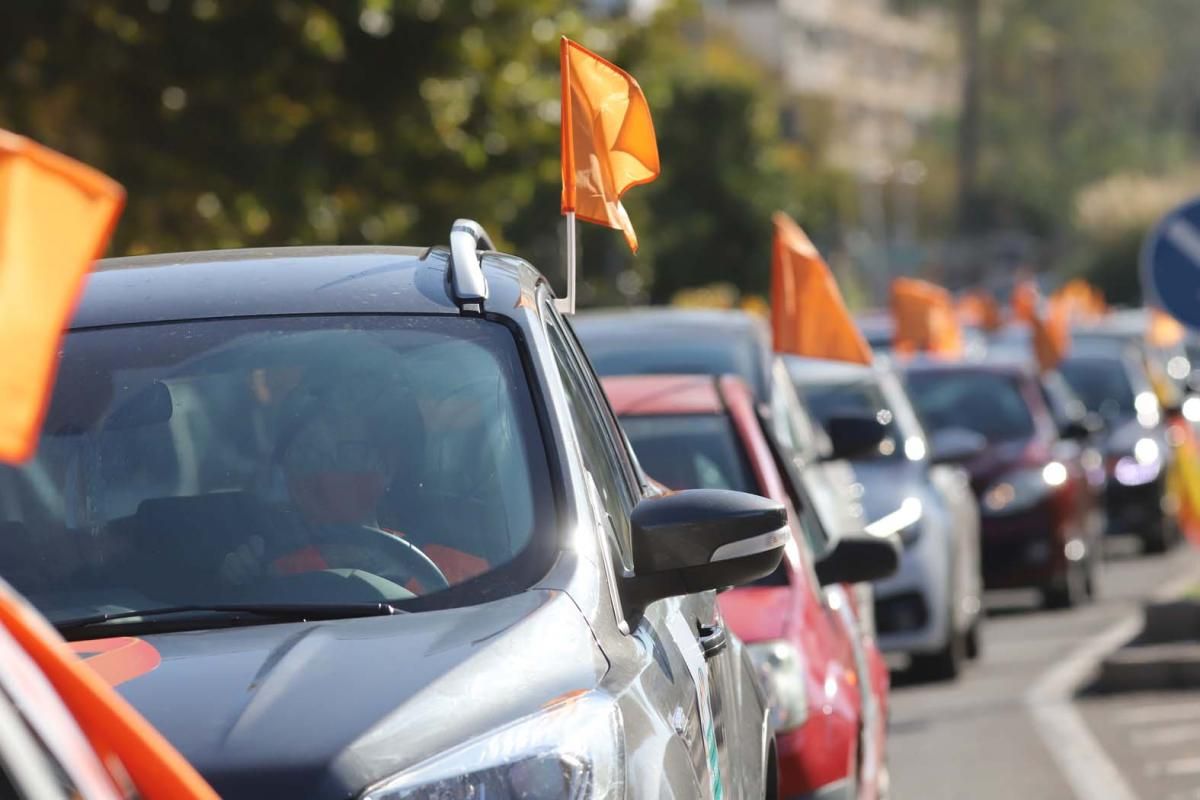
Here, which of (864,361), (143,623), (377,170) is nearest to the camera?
(143,623)

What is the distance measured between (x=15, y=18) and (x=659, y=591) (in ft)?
45.4

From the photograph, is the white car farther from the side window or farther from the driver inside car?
the driver inside car

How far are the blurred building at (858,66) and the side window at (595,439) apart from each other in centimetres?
9623

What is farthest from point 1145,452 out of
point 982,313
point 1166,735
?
point 982,313

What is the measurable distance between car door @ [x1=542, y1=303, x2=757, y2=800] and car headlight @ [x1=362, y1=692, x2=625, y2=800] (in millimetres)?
403

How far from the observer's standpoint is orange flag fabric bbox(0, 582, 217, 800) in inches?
99.3

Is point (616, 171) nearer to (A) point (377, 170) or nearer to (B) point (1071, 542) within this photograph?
(B) point (1071, 542)

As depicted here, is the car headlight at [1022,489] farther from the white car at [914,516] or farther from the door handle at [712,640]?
the door handle at [712,640]

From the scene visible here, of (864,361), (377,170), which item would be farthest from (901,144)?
(864,361)

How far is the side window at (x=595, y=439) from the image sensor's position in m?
4.35

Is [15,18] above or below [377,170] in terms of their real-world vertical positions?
above

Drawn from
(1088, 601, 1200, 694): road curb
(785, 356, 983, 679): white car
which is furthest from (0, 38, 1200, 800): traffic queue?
(1088, 601, 1200, 694): road curb

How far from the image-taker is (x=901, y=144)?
131 metres

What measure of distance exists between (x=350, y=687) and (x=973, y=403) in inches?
566
